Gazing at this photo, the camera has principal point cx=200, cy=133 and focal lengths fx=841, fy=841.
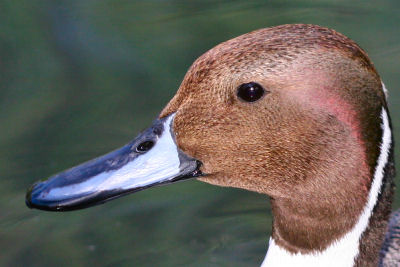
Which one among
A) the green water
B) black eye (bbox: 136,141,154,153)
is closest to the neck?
black eye (bbox: 136,141,154,153)

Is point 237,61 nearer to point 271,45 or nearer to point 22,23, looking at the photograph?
point 271,45

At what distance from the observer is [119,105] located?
5355 millimetres

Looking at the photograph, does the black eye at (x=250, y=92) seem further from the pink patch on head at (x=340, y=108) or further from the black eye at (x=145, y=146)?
the black eye at (x=145, y=146)

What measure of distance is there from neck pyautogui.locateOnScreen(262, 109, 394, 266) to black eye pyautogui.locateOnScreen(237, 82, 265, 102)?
1.51 ft

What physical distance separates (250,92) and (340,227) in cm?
65

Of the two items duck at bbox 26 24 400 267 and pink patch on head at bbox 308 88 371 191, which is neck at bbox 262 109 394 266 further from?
pink patch on head at bbox 308 88 371 191

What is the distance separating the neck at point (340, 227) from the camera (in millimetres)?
3133

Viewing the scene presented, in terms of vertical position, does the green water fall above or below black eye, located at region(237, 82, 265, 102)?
below

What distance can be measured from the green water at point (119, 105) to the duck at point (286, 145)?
1.50 meters

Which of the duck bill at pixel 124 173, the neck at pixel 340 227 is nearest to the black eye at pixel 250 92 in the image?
the duck bill at pixel 124 173

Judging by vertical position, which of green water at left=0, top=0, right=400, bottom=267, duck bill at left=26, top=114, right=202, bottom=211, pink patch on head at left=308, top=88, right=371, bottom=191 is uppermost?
pink patch on head at left=308, top=88, right=371, bottom=191

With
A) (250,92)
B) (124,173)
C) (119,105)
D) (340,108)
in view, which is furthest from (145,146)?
(119,105)

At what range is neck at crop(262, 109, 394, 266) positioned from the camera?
3.13 meters

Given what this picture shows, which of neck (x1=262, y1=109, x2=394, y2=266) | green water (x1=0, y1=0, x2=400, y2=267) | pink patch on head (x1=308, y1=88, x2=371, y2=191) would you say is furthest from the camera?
green water (x1=0, y1=0, x2=400, y2=267)
